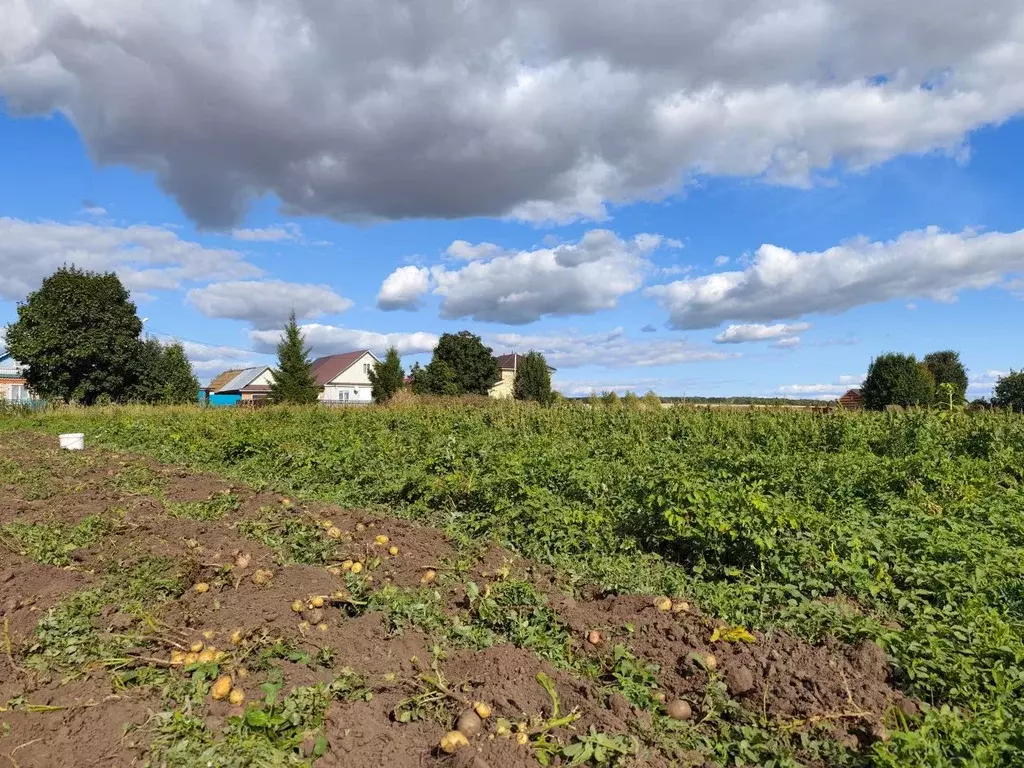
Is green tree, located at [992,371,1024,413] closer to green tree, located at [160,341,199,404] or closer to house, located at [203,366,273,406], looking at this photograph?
green tree, located at [160,341,199,404]

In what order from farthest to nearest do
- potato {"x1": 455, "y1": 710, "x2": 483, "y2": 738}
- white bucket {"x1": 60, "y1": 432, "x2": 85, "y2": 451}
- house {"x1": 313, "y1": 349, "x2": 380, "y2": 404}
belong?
house {"x1": 313, "y1": 349, "x2": 380, "y2": 404} < white bucket {"x1": 60, "y1": 432, "x2": 85, "y2": 451} < potato {"x1": 455, "y1": 710, "x2": 483, "y2": 738}

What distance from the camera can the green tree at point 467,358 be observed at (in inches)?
1887

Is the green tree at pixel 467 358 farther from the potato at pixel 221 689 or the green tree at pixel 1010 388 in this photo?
the potato at pixel 221 689

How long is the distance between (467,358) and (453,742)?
45582mm

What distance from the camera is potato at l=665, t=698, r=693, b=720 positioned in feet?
9.62

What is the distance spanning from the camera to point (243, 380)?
71125 mm

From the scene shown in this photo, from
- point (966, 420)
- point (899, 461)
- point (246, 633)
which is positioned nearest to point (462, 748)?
point (246, 633)

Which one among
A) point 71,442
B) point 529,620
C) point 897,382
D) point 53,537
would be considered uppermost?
point 897,382

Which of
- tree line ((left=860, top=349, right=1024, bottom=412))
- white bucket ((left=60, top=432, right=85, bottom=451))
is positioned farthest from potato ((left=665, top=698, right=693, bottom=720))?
tree line ((left=860, top=349, right=1024, bottom=412))

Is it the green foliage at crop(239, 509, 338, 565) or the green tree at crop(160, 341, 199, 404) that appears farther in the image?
the green tree at crop(160, 341, 199, 404)

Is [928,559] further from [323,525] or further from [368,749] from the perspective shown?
[323,525]

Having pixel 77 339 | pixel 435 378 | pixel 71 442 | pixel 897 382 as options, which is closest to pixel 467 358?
pixel 435 378

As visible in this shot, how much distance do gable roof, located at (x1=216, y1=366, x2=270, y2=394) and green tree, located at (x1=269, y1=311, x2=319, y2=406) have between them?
1452 inches

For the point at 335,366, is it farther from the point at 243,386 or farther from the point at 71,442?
the point at 71,442
